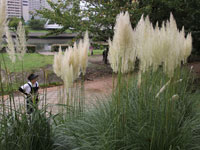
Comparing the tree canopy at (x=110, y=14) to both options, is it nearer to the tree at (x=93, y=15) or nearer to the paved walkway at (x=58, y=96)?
the tree at (x=93, y=15)

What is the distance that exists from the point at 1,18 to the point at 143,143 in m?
2.00

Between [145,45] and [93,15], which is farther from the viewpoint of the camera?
[93,15]

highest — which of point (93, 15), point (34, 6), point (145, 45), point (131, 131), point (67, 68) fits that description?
point (34, 6)

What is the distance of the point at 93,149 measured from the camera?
2.58 m

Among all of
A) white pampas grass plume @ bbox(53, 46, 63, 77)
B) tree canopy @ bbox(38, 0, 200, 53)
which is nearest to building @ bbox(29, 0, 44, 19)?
tree canopy @ bbox(38, 0, 200, 53)

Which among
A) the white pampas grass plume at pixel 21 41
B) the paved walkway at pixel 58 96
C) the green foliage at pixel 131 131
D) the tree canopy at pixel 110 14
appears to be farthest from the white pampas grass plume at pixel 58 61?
the tree canopy at pixel 110 14

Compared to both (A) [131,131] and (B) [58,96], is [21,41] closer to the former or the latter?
(B) [58,96]

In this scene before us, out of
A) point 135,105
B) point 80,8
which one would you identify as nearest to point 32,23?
point 80,8

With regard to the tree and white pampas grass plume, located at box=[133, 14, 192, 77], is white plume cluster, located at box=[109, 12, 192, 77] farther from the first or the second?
the tree

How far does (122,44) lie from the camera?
2.56m

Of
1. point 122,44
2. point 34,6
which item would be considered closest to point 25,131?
point 122,44

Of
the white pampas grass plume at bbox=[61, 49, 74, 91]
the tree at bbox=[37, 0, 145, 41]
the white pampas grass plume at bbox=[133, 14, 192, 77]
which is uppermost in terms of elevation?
the tree at bbox=[37, 0, 145, 41]

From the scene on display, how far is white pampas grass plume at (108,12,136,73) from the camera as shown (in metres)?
2.49

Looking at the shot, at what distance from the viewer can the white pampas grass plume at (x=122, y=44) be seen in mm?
2492
